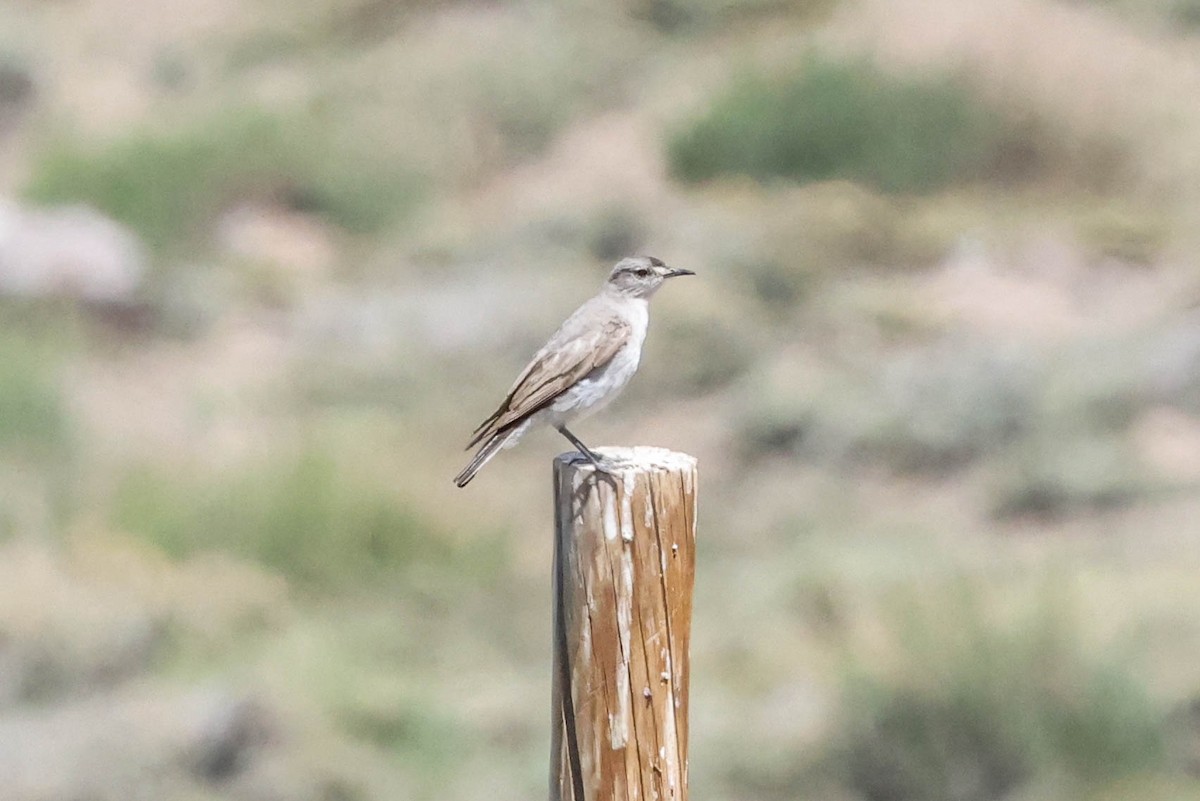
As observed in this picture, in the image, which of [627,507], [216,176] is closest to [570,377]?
[627,507]

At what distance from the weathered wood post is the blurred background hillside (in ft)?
20.5

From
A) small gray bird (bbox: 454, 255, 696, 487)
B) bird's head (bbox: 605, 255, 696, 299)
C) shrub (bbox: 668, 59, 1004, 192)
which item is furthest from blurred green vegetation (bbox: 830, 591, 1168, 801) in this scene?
shrub (bbox: 668, 59, 1004, 192)

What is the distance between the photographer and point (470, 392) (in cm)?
1515

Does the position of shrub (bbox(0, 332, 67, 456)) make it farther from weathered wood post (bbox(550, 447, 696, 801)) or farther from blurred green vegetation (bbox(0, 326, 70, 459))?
weathered wood post (bbox(550, 447, 696, 801))

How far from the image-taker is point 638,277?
6.11 meters

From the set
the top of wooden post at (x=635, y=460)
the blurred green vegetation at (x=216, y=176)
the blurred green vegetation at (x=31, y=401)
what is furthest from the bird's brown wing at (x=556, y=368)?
the blurred green vegetation at (x=216, y=176)

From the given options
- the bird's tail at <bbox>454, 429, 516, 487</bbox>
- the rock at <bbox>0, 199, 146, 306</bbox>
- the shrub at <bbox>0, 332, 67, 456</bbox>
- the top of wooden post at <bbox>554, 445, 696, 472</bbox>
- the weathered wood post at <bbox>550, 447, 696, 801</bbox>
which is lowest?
the weathered wood post at <bbox>550, 447, 696, 801</bbox>

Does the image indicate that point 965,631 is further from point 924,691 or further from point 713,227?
point 713,227

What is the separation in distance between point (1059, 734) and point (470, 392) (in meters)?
6.80

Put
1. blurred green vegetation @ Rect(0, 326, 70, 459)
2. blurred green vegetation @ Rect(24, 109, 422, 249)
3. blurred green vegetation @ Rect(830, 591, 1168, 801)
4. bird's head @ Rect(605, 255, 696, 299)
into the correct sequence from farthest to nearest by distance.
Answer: blurred green vegetation @ Rect(24, 109, 422, 249) → blurred green vegetation @ Rect(0, 326, 70, 459) → blurred green vegetation @ Rect(830, 591, 1168, 801) → bird's head @ Rect(605, 255, 696, 299)

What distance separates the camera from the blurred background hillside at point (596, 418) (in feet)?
34.6

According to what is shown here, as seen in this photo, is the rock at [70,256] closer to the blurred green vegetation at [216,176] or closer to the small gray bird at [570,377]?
the blurred green vegetation at [216,176]

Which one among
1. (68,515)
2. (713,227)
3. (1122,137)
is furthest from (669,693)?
(1122,137)

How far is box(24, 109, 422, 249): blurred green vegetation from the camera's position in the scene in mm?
17625
